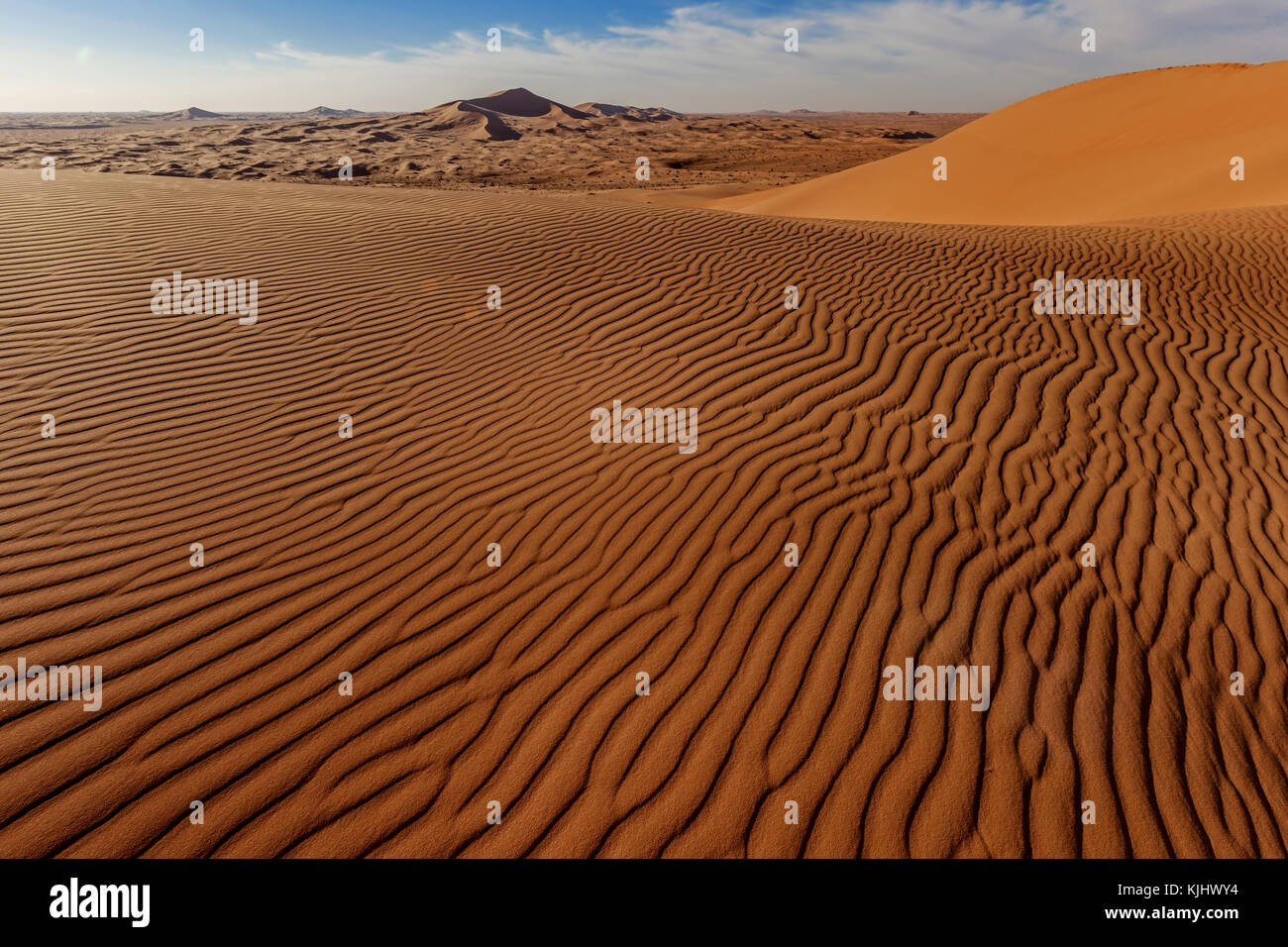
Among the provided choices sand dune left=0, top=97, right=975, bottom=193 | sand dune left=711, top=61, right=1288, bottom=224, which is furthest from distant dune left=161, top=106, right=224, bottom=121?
sand dune left=711, top=61, right=1288, bottom=224

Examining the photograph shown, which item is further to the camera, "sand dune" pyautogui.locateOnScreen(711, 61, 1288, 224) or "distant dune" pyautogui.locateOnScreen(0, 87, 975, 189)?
"distant dune" pyautogui.locateOnScreen(0, 87, 975, 189)

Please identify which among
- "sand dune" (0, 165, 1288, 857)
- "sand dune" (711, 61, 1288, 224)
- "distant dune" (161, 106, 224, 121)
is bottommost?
"sand dune" (0, 165, 1288, 857)

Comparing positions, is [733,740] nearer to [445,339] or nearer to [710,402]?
[710,402]

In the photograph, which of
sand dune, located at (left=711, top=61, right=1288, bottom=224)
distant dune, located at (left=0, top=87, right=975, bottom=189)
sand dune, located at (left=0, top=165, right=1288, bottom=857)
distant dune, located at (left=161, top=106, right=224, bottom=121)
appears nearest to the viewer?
sand dune, located at (left=0, top=165, right=1288, bottom=857)

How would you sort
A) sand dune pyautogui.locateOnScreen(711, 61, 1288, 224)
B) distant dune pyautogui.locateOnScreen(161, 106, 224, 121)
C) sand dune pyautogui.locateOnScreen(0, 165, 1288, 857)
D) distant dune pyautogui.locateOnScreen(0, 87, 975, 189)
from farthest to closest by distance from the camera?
distant dune pyautogui.locateOnScreen(161, 106, 224, 121), distant dune pyautogui.locateOnScreen(0, 87, 975, 189), sand dune pyautogui.locateOnScreen(711, 61, 1288, 224), sand dune pyautogui.locateOnScreen(0, 165, 1288, 857)

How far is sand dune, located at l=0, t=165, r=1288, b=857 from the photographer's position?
8.30 feet

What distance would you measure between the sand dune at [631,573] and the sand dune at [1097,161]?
528 inches

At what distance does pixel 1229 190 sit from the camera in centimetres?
1580

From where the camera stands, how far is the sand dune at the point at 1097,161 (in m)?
17.3

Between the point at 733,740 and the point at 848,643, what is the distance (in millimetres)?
840

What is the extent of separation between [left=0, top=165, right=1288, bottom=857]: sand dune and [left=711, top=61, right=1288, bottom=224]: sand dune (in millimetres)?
13408

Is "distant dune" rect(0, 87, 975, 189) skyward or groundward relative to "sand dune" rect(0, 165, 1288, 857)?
skyward

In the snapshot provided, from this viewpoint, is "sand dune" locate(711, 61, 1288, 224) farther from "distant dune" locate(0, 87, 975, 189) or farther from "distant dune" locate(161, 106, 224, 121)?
"distant dune" locate(161, 106, 224, 121)
